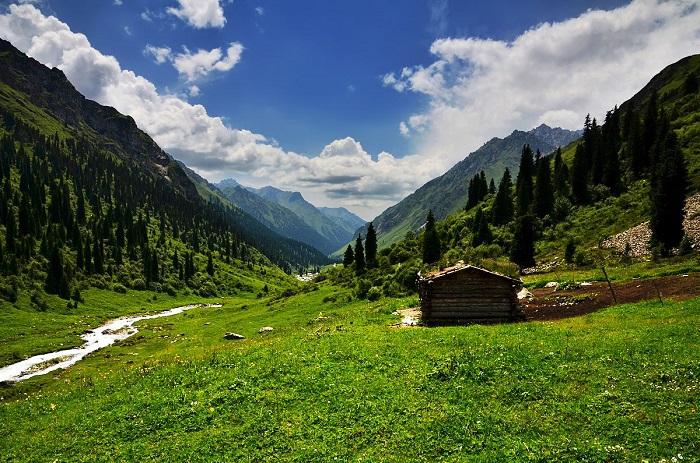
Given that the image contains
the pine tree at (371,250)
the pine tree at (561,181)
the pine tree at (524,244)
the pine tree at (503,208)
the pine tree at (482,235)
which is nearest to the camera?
the pine tree at (524,244)

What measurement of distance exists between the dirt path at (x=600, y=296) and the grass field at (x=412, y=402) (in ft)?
15.4

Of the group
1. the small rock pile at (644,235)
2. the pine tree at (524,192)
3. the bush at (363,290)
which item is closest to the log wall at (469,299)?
the bush at (363,290)

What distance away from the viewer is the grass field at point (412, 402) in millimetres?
15578

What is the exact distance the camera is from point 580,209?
311 feet

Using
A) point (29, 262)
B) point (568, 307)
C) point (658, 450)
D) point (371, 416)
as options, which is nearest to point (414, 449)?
point (371, 416)

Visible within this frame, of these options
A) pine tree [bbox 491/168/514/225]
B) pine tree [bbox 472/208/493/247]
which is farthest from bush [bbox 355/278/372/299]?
pine tree [bbox 491/168/514/225]

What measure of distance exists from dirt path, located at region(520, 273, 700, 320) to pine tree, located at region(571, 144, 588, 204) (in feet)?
194

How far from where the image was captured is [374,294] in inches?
2822

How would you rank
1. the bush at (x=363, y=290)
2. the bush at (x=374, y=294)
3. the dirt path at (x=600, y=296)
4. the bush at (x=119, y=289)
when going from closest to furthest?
the dirt path at (x=600, y=296)
the bush at (x=374, y=294)
the bush at (x=363, y=290)
the bush at (x=119, y=289)

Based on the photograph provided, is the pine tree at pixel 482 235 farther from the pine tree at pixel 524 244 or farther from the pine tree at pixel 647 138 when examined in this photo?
the pine tree at pixel 647 138

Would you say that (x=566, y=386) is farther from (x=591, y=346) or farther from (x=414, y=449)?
(x=414, y=449)

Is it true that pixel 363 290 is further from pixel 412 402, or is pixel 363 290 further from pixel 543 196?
pixel 412 402

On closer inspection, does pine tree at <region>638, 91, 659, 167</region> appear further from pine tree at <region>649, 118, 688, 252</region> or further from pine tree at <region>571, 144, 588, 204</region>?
pine tree at <region>649, 118, 688, 252</region>

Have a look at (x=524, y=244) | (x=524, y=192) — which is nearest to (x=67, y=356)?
(x=524, y=244)
